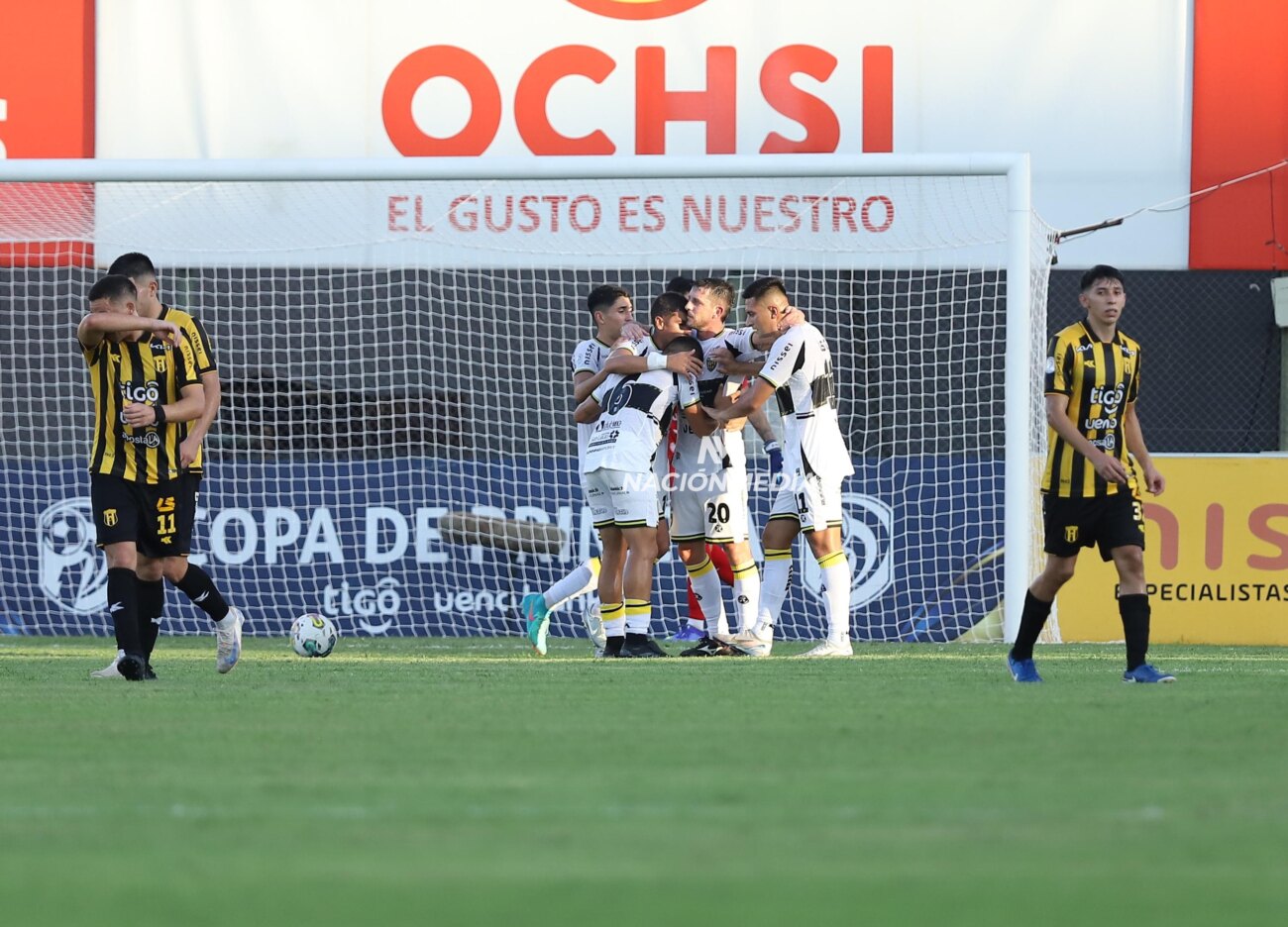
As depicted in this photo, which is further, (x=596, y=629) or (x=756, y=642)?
(x=596, y=629)

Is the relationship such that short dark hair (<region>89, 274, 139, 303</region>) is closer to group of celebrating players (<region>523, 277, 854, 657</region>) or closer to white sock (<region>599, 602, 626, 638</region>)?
group of celebrating players (<region>523, 277, 854, 657</region>)

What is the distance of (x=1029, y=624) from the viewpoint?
7621 mm

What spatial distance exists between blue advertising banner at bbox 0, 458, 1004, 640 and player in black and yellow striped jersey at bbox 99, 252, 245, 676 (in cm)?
437

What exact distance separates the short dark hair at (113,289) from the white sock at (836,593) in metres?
3.66

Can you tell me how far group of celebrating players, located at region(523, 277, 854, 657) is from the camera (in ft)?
30.8

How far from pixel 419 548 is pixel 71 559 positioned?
2216 mm

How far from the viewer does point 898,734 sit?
218 inches

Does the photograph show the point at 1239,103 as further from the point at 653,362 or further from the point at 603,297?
the point at 653,362

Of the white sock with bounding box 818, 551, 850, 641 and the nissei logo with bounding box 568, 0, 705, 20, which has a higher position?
the nissei logo with bounding box 568, 0, 705, 20

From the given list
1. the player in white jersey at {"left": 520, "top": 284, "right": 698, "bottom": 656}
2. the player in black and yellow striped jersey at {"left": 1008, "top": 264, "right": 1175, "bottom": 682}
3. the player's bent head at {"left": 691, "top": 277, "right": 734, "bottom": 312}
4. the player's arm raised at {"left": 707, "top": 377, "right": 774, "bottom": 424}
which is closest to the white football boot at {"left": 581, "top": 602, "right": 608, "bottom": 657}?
the player in white jersey at {"left": 520, "top": 284, "right": 698, "bottom": 656}

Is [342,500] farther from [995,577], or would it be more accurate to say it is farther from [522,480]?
[995,577]

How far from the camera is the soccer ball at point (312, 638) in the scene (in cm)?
977

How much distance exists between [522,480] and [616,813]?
8.86m

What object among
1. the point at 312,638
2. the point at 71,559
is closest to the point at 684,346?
Answer: the point at 312,638
